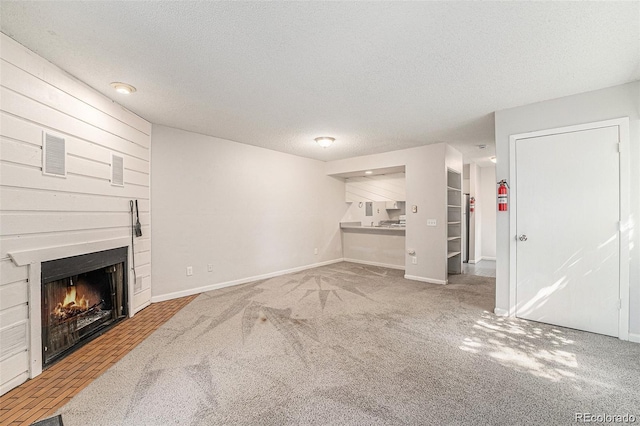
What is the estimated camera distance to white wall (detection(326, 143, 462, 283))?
490 cm

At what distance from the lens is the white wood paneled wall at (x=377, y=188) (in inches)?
251

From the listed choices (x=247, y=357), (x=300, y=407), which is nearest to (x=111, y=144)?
(x=247, y=357)

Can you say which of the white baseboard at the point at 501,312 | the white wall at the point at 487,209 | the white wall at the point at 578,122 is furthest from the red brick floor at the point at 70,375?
the white wall at the point at 487,209

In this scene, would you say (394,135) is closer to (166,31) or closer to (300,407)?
(166,31)

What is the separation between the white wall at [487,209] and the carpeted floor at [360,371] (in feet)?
14.5

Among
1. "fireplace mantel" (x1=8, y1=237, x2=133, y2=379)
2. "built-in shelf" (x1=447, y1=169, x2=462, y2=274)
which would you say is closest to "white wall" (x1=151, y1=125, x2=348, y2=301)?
"fireplace mantel" (x1=8, y1=237, x2=133, y2=379)

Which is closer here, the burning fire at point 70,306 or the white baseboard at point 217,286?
the burning fire at point 70,306

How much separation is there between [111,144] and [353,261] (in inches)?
217

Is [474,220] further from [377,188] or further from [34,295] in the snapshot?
[34,295]

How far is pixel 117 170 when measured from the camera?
10.3 feet

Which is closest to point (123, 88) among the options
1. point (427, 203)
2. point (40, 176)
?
point (40, 176)

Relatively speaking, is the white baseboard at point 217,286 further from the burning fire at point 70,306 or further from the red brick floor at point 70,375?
the burning fire at point 70,306

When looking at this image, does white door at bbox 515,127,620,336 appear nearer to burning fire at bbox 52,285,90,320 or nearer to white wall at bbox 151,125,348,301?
white wall at bbox 151,125,348,301

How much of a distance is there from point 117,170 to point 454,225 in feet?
20.4
